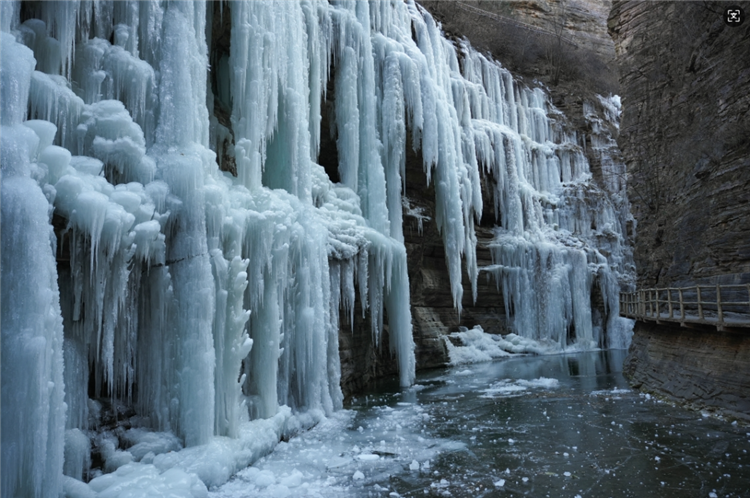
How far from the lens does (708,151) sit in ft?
39.9

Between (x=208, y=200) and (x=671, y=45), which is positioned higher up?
(x=671, y=45)

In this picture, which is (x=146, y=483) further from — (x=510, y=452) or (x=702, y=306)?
(x=702, y=306)

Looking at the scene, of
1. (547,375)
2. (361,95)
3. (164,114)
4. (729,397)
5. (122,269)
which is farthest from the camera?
(547,375)

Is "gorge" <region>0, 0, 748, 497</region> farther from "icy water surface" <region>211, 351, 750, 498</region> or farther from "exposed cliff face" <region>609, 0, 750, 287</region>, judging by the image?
"icy water surface" <region>211, 351, 750, 498</region>

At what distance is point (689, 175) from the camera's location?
42.8 ft

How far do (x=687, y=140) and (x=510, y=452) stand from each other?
9.52m

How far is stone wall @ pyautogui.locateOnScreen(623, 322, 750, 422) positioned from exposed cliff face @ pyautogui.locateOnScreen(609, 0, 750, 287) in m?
1.53

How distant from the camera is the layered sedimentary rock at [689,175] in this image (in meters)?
10.3

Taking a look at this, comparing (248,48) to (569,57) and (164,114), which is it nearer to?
(164,114)

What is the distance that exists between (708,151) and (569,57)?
22.9 meters

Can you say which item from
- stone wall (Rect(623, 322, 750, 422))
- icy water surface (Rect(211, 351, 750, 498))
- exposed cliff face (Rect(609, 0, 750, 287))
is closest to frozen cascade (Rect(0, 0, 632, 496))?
icy water surface (Rect(211, 351, 750, 498))

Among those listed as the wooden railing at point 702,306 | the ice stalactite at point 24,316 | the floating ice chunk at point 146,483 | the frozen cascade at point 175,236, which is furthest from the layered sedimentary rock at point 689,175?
the ice stalactite at point 24,316

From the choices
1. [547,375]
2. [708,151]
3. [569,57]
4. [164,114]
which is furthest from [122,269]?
[569,57]

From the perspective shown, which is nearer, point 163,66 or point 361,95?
point 163,66
